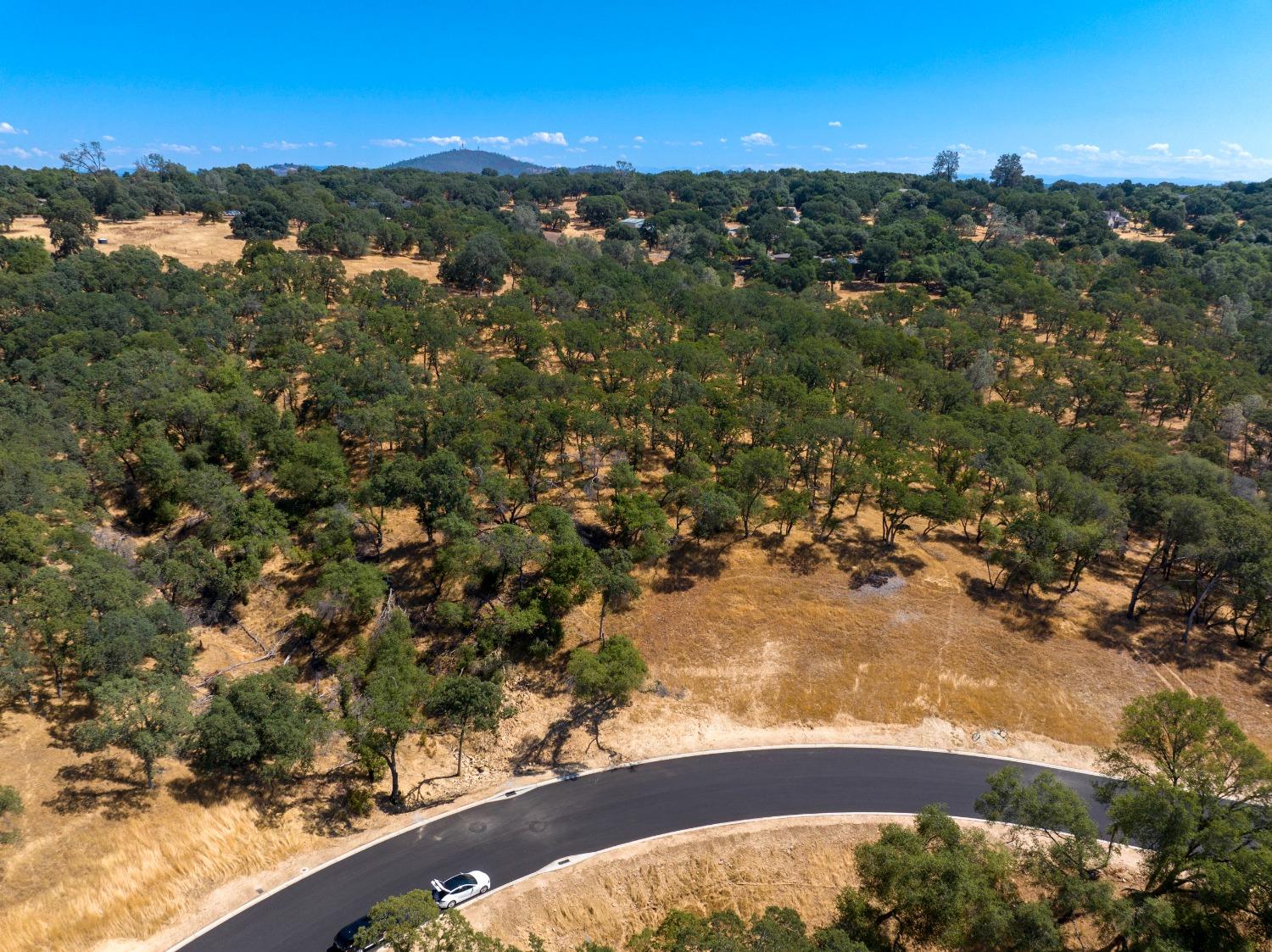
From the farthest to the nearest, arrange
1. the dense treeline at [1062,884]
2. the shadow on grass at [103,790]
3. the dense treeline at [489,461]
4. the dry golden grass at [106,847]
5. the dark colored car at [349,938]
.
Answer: the dense treeline at [489,461] < the shadow on grass at [103,790] < the dry golden grass at [106,847] < the dark colored car at [349,938] < the dense treeline at [1062,884]

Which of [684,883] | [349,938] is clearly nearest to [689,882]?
[684,883]

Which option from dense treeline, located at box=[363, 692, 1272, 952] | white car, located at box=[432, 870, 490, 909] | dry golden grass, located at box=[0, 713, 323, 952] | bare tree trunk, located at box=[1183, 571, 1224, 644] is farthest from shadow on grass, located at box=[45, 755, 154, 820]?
bare tree trunk, located at box=[1183, 571, 1224, 644]

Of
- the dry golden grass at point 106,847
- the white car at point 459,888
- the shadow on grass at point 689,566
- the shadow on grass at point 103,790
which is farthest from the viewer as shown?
the shadow on grass at point 689,566

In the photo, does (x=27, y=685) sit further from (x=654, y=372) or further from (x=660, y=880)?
(x=654, y=372)

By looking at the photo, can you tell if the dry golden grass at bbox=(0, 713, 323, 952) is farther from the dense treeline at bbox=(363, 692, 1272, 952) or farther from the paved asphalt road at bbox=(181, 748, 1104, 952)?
the dense treeline at bbox=(363, 692, 1272, 952)

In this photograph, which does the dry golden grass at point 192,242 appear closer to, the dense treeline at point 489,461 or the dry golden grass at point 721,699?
the dense treeline at point 489,461

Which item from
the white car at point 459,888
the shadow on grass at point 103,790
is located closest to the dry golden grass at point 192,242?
the shadow on grass at point 103,790
